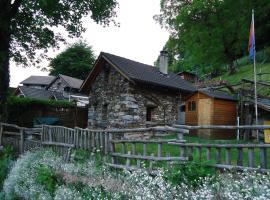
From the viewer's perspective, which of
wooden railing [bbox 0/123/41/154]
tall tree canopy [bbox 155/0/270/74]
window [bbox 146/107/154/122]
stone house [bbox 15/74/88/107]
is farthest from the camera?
stone house [bbox 15/74/88/107]

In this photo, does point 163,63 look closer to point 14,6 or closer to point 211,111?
point 211,111

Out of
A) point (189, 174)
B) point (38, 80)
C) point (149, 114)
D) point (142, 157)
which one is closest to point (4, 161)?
point (142, 157)

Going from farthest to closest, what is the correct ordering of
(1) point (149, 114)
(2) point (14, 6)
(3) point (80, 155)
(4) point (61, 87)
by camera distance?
1. (4) point (61, 87)
2. (1) point (149, 114)
3. (2) point (14, 6)
4. (3) point (80, 155)

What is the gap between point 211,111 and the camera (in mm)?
20688

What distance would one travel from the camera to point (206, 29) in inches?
1324

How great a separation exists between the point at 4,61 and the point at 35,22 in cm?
312

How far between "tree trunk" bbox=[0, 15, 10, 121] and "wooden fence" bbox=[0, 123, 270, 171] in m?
1.10

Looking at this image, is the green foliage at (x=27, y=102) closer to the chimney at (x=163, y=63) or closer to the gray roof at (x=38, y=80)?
the chimney at (x=163, y=63)

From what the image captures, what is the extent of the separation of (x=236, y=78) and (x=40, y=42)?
24.9 metres

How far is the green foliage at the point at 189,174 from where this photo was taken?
18.2 feet

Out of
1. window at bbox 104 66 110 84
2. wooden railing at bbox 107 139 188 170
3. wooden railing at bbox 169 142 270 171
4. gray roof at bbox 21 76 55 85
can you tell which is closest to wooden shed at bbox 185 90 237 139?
window at bbox 104 66 110 84

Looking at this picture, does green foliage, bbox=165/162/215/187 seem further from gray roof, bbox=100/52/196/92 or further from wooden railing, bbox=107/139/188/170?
gray roof, bbox=100/52/196/92

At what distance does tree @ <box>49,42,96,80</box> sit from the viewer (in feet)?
192

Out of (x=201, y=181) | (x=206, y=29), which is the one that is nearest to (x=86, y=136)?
(x=201, y=181)
